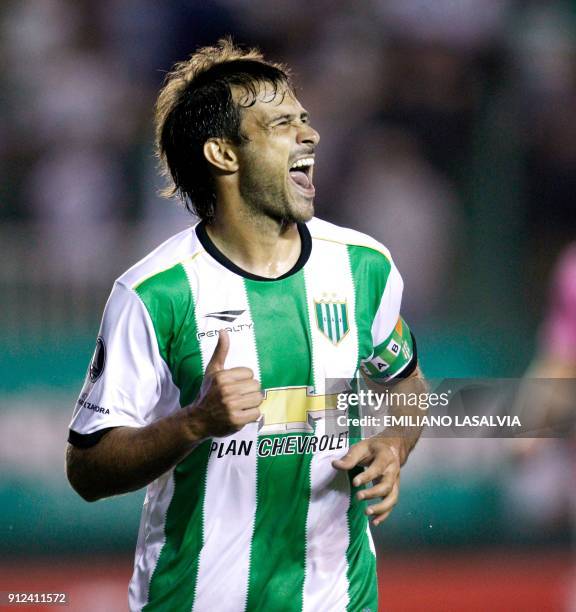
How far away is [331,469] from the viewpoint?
9.53 feet

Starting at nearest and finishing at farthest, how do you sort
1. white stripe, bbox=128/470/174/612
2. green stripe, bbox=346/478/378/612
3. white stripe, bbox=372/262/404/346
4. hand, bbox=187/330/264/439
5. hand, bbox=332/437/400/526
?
hand, bbox=187/330/264/439
hand, bbox=332/437/400/526
white stripe, bbox=128/470/174/612
green stripe, bbox=346/478/378/612
white stripe, bbox=372/262/404/346

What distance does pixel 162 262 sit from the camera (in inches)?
112

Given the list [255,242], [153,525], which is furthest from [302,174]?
[153,525]

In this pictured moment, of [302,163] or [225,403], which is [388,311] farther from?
[225,403]

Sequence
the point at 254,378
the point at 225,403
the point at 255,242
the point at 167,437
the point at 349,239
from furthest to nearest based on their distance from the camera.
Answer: the point at 349,239
the point at 255,242
the point at 254,378
the point at 167,437
the point at 225,403

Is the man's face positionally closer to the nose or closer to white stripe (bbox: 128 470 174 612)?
the nose

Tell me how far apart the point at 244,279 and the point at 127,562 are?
107 inches

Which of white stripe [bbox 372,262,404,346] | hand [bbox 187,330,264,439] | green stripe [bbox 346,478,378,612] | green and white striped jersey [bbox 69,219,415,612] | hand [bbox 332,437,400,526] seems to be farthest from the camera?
white stripe [bbox 372,262,404,346]

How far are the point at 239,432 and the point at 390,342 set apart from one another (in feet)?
1.92

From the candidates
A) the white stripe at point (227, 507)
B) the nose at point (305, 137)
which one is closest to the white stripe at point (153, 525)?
the white stripe at point (227, 507)

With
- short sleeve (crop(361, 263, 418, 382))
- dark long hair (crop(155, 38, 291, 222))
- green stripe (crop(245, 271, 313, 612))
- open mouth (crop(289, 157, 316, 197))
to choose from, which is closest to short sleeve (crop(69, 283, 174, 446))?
green stripe (crop(245, 271, 313, 612))

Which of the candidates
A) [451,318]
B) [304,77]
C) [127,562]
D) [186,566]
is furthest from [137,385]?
[304,77]

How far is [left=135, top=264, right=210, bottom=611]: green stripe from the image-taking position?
279 centimetres

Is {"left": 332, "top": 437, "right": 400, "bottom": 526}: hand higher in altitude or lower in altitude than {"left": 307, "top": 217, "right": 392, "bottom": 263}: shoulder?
lower
